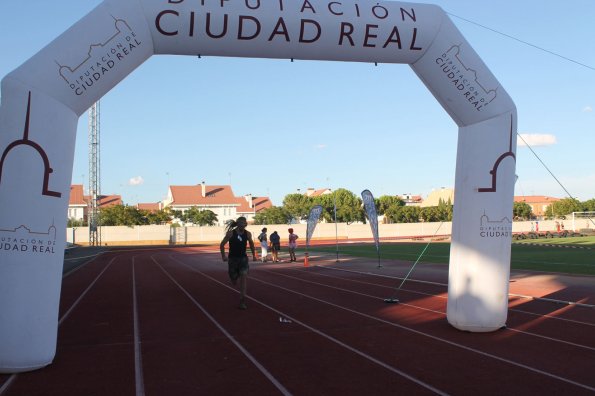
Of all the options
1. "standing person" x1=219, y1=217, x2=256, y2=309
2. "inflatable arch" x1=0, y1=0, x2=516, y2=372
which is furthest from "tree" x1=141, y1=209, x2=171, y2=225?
"inflatable arch" x1=0, y1=0, x2=516, y2=372

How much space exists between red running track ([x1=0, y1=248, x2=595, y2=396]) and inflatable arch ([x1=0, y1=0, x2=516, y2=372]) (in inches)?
27.9

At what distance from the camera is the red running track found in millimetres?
5574

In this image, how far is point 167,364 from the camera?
646 cm

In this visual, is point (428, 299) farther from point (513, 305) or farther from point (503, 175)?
point (503, 175)

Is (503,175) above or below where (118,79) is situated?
below

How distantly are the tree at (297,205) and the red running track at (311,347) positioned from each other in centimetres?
9131

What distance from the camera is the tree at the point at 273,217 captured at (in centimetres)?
10081

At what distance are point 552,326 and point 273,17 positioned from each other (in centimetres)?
643

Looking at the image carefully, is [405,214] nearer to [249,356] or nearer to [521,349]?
[521,349]

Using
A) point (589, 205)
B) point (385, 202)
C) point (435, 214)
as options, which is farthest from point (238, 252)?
point (589, 205)

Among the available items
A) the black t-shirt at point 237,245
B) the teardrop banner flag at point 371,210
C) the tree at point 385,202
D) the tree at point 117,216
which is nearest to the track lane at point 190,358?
the black t-shirt at point 237,245

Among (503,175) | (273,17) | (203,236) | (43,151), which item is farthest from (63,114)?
(203,236)

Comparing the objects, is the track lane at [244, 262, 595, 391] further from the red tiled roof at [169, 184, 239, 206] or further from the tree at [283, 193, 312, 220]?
the red tiled roof at [169, 184, 239, 206]

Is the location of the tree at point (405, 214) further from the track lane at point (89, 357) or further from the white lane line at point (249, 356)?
the track lane at point (89, 357)
